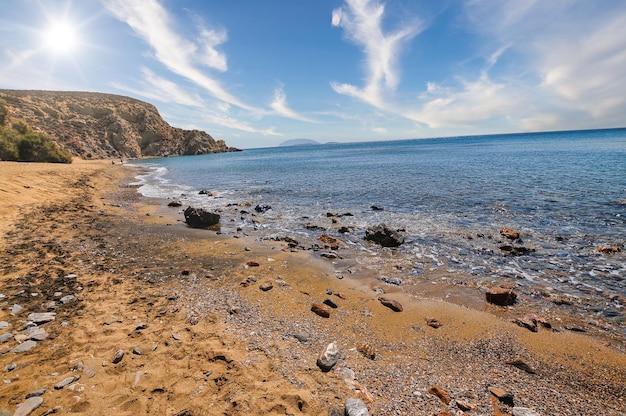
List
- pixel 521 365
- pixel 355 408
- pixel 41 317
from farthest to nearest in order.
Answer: pixel 41 317
pixel 521 365
pixel 355 408

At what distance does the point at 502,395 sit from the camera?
4.50 m

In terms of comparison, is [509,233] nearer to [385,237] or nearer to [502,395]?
[385,237]

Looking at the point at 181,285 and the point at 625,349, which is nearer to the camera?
the point at 625,349

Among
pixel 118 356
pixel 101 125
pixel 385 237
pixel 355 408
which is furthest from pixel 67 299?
pixel 101 125

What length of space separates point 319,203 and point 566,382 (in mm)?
18022

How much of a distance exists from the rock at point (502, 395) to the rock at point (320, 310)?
3710 millimetres

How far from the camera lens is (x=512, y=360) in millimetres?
5609

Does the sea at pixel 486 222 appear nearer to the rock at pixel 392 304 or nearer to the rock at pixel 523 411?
the rock at pixel 392 304

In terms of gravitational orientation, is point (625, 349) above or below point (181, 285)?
below

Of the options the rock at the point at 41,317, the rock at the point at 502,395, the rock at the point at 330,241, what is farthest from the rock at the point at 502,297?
the rock at the point at 41,317

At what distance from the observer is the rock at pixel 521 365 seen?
17.5 ft

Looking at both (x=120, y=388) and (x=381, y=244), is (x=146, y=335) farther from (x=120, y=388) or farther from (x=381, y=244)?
(x=381, y=244)

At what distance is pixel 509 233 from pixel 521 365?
30.5 feet

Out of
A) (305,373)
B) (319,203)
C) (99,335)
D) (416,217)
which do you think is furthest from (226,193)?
(305,373)
